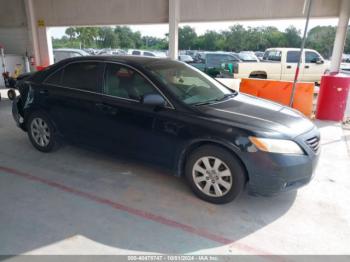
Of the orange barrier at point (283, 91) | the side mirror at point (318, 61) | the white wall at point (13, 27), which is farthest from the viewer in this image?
the white wall at point (13, 27)

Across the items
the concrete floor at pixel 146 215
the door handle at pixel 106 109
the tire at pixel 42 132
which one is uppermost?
the door handle at pixel 106 109

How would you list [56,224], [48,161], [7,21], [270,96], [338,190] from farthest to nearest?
[7,21] → [270,96] → [48,161] → [338,190] → [56,224]

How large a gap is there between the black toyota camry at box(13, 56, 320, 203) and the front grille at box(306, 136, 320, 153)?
0.01 m

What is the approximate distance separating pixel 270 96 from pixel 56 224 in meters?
6.17

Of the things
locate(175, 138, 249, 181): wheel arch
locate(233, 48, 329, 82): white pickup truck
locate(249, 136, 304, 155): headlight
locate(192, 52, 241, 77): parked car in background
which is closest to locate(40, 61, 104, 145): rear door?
locate(175, 138, 249, 181): wheel arch

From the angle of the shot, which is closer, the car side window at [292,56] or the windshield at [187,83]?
the windshield at [187,83]

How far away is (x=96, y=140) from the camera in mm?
3982

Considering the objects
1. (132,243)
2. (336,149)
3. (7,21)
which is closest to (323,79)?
(336,149)

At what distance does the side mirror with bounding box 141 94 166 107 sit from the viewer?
3289mm

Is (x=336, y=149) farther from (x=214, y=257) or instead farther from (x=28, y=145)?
(x=28, y=145)

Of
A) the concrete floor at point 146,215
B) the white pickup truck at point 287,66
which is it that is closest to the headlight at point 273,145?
the concrete floor at point 146,215

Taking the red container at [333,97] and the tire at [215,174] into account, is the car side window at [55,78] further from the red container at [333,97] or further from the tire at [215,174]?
the red container at [333,97]

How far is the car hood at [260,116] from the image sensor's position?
302cm

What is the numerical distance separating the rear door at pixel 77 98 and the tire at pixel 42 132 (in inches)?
8.0
